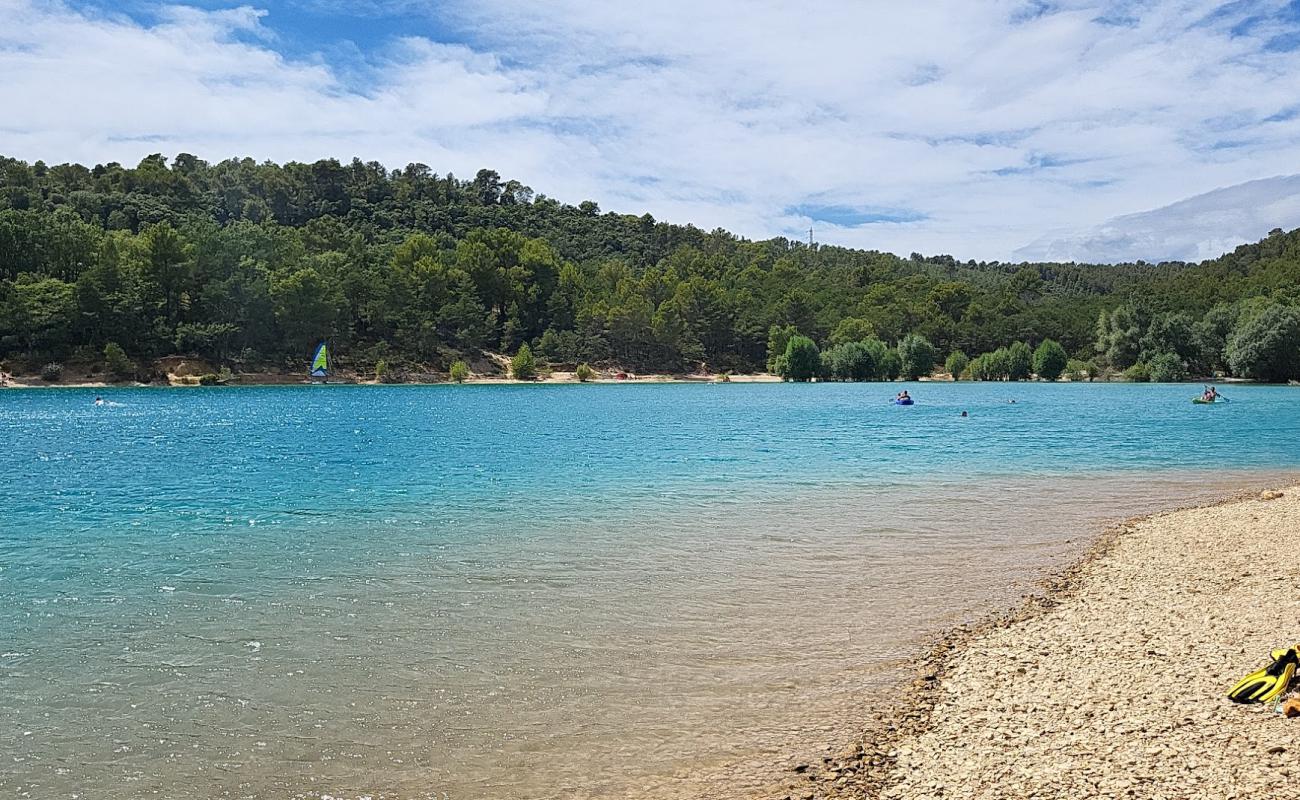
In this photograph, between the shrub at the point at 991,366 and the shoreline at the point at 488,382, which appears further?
the shrub at the point at 991,366

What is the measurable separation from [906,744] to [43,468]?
34.4 meters

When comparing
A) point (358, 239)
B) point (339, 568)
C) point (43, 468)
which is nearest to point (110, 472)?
point (43, 468)

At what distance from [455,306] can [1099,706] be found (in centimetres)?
13823

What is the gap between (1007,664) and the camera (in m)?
10.5

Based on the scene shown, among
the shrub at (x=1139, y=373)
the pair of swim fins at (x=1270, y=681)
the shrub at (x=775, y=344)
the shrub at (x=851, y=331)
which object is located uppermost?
the shrub at (x=851, y=331)

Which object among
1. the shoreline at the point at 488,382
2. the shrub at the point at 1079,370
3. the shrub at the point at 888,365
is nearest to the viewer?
the shoreline at the point at 488,382

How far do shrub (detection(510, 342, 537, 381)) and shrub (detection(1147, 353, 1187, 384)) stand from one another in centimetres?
9827

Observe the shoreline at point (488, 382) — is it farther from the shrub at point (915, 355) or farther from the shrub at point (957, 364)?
the shrub at point (915, 355)

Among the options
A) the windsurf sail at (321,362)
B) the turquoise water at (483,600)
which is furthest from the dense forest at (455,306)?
the turquoise water at (483,600)

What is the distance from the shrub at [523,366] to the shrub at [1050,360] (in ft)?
292

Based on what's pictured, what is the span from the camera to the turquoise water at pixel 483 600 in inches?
342

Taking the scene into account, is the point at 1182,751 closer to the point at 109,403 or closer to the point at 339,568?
the point at 339,568

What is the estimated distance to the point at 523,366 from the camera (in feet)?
456

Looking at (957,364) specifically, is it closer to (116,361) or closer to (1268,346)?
(1268,346)
